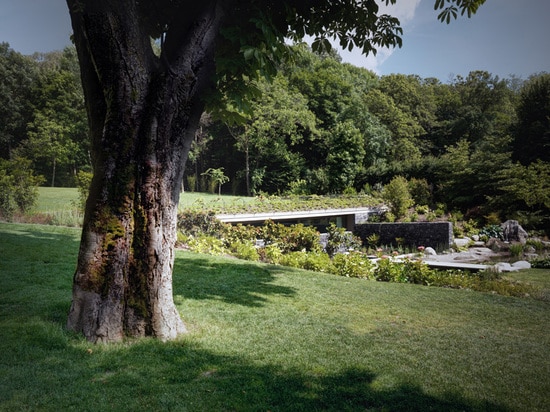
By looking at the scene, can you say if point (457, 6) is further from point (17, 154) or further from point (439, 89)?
point (439, 89)

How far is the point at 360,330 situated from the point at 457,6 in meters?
4.38

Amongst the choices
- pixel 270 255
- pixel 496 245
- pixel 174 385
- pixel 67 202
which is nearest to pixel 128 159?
pixel 174 385

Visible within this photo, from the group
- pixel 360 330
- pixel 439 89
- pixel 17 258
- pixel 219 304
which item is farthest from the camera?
pixel 439 89

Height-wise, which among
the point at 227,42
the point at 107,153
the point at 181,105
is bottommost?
the point at 107,153

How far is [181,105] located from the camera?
3854 millimetres

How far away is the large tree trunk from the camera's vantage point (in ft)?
11.9

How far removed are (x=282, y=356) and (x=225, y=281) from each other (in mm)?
3642

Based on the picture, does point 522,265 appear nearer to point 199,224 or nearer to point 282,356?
point 282,356

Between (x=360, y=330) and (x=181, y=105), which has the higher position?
(x=181, y=105)

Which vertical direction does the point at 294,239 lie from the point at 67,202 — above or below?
below

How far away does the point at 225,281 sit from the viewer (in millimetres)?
7324

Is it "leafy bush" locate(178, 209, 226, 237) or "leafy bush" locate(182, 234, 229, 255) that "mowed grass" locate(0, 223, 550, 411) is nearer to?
"leafy bush" locate(182, 234, 229, 255)

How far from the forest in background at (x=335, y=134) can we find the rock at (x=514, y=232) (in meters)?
2.78

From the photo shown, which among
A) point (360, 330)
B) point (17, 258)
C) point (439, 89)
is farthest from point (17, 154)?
point (439, 89)
